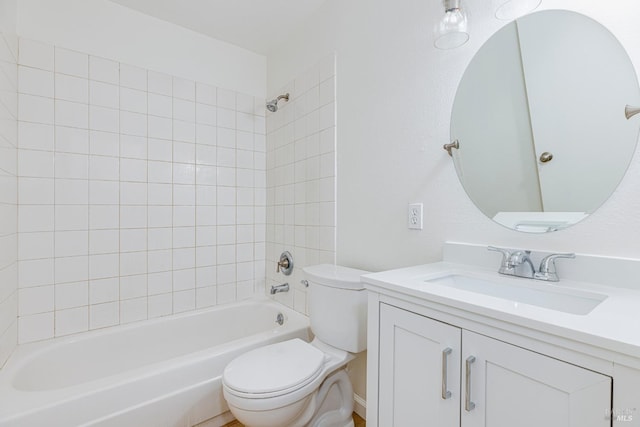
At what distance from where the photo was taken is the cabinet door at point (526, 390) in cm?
55

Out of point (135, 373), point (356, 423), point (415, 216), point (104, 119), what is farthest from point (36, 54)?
point (356, 423)

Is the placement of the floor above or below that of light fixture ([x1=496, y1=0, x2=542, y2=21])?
below

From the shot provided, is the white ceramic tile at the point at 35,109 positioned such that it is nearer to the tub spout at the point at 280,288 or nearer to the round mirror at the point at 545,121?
the tub spout at the point at 280,288

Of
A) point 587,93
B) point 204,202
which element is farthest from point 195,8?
point 587,93

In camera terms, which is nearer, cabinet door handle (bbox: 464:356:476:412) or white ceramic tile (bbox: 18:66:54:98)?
cabinet door handle (bbox: 464:356:476:412)

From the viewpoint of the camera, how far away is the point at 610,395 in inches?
20.8

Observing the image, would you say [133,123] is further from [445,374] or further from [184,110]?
[445,374]

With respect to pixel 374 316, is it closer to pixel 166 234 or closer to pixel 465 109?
pixel 465 109

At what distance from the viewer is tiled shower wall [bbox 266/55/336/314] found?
1.87m

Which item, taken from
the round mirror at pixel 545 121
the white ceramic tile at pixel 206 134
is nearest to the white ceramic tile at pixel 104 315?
the white ceramic tile at pixel 206 134

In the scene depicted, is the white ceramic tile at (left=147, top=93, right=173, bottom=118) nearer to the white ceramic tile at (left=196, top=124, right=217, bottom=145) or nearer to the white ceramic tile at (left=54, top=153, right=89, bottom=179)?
the white ceramic tile at (left=196, top=124, right=217, bottom=145)

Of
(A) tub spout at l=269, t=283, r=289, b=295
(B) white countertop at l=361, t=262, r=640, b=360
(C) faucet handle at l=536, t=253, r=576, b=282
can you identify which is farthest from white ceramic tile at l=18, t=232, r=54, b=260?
(C) faucet handle at l=536, t=253, r=576, b=282

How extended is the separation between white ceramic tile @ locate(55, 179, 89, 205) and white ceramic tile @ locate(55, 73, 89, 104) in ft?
1.58

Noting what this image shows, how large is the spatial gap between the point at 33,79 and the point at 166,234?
43.6 inches
